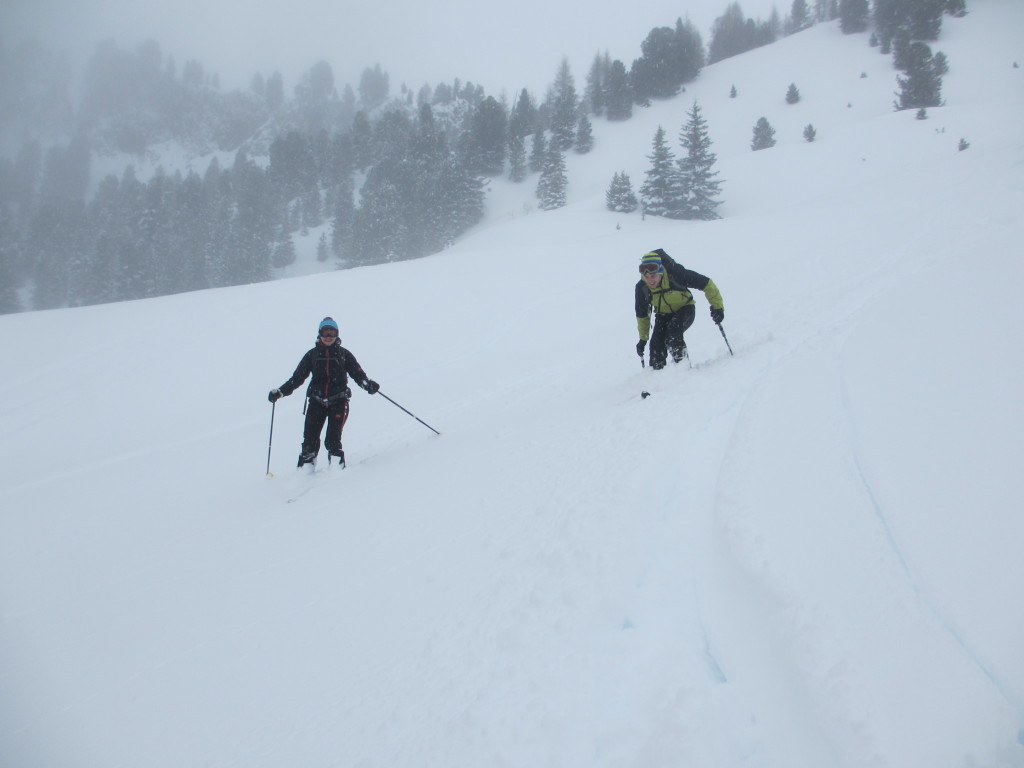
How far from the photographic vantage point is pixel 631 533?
3029 mm

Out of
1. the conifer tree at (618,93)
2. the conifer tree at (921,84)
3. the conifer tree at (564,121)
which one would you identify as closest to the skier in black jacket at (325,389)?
the conifer tree at (921,84)

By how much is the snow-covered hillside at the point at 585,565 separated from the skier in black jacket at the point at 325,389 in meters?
0.41

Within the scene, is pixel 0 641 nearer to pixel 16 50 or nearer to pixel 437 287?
pixel 437 287

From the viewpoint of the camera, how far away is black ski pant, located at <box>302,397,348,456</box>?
642 cm

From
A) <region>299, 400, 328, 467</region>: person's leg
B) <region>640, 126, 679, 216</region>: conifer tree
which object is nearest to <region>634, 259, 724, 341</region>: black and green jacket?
<region>299, 400, 328, 467</region>: person's leg

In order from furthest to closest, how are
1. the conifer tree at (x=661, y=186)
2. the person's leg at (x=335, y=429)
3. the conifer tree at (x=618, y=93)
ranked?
the conifer tree at (x=618, y=93) < the conifer tree at (x=661, y=186) < the person's leg at (x=335, y=429)

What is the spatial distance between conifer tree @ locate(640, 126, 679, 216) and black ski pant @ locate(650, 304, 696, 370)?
29064 mm

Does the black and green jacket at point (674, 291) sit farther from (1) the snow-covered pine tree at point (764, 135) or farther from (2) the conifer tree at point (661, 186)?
(1) the snow-covered pine tree at point (764, 135)

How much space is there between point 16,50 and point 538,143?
137 meters

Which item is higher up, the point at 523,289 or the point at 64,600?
the point at 523,289

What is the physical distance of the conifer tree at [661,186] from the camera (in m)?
32.4

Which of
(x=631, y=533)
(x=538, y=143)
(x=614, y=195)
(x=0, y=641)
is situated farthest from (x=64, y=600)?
(x=538, y=143)

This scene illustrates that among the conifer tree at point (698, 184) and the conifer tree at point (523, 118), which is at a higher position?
the conifer tree at point (523, 118)

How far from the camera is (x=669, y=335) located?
21.7 ft
